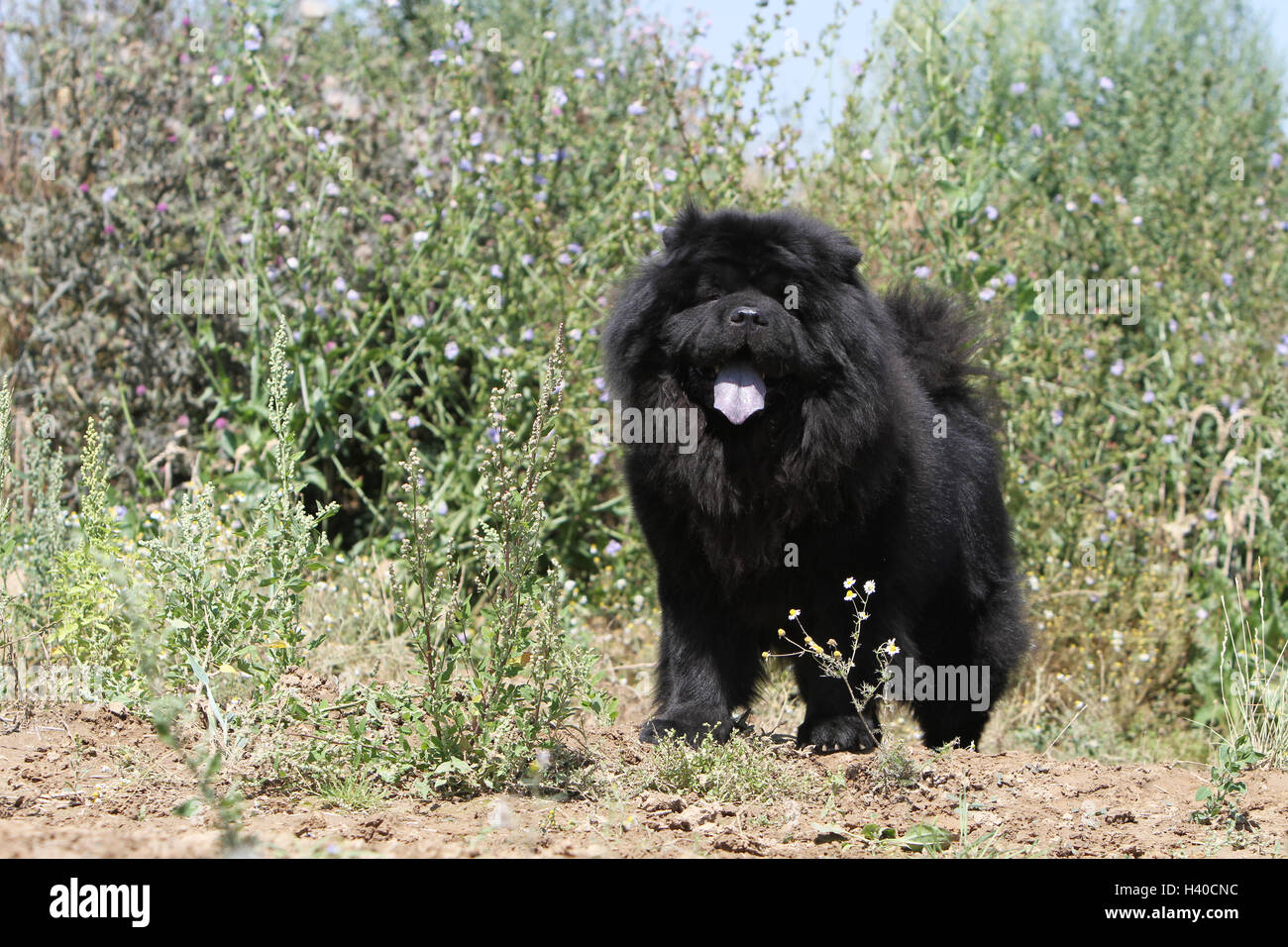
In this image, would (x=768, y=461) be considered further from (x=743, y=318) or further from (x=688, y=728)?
(x=688, y=728)

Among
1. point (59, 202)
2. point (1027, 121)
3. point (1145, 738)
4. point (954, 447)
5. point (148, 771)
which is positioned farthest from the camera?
point (1027, 121)

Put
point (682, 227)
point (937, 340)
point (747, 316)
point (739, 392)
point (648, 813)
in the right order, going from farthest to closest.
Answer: point (937, 340) < point (682, 227) < point (739, 392) < point (747, 316) < point (648, 813)

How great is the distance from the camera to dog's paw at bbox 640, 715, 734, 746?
3977mm

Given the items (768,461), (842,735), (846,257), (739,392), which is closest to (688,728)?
(842,735)

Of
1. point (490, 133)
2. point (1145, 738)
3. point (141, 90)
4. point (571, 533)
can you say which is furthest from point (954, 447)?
point (141, 90)

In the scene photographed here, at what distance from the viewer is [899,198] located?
21.3 feet

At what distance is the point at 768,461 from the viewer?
13.2 feet

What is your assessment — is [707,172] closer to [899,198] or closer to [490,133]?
[899,198]

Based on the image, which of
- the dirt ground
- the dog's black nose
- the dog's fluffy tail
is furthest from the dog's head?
the dirt ground

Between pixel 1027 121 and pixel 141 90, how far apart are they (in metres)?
5.81

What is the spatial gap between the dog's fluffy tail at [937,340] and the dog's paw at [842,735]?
1.29 meters

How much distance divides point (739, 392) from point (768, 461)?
25cm

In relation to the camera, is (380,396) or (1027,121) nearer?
(380,396)

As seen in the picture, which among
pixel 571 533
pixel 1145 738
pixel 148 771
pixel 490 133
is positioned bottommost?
pixel 1145 738
